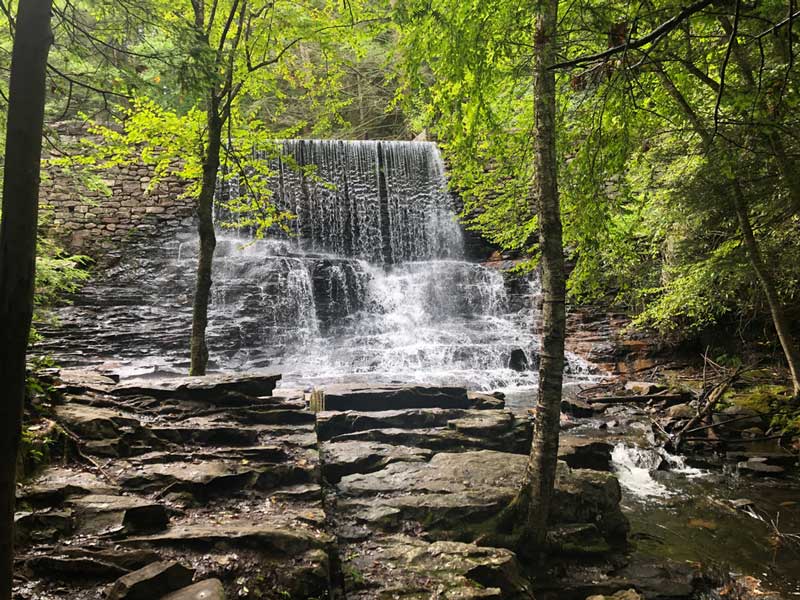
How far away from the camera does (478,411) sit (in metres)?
6.92

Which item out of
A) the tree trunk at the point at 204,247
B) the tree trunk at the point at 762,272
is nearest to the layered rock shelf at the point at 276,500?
the tree trunk at the point at 204,247

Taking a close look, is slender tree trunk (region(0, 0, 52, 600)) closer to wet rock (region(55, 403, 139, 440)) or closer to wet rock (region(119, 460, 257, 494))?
wet rock (region(119, 460, 257, 494))

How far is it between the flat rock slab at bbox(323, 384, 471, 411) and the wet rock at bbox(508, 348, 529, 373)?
16.2 ft

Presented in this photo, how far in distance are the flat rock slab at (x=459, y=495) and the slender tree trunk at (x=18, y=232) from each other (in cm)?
292

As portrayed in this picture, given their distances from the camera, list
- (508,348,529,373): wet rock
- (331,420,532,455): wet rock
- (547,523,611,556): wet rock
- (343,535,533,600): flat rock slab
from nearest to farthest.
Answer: (343,535,533,600): flat rock slab, (547,523,611,556): wet rock, (331,420,532,455): wet rock, (508,348,529,373): wet rock

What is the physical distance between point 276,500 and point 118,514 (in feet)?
4.02

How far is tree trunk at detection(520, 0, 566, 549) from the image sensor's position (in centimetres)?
392

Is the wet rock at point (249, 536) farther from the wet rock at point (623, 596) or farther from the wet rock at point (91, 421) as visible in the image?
the wet rock at point (623, 596)

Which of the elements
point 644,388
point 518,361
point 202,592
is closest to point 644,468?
point 644,388

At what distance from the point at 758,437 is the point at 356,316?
9718 millimetres

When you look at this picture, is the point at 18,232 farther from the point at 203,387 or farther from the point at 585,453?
the point at 585,453

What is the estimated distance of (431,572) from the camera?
136 inches

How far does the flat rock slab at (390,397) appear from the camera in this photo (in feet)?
23.2

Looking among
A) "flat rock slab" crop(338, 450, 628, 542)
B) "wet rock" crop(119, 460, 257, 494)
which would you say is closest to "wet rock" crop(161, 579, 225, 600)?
"wet rock" crop(119, 460, 257, 494)
